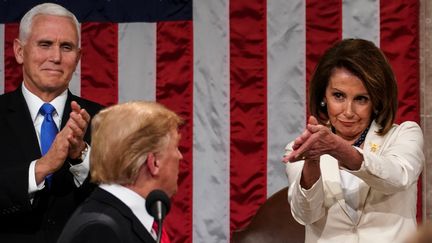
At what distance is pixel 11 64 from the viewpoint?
4.80 metres

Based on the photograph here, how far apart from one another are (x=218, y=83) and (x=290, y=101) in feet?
1.14

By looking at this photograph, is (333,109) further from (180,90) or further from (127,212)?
(180,90)

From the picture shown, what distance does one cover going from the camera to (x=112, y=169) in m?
2.42

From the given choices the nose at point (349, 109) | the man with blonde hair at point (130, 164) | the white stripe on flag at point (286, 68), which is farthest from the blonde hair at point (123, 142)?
the white stripe on flag at point (286, 68)

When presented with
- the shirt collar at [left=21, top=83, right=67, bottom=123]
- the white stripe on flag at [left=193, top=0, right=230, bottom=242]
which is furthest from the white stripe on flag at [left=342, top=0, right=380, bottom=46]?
the shirt collar at [left=21, top=83, right=67, bottom=123]

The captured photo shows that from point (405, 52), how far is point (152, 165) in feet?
7.60

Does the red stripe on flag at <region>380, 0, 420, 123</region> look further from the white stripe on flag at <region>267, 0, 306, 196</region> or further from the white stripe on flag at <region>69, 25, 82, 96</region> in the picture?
the white stripe on flag at <region>69, 25, 82, 96</region>

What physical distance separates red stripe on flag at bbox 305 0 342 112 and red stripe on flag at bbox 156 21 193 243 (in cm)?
55

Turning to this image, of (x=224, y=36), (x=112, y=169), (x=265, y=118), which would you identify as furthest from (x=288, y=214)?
(x=112, y=169)

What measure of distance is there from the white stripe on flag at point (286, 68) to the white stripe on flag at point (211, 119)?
210 millimetres

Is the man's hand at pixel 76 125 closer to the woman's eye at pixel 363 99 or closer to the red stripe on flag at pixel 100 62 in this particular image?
the woman's eye at pixel 363 99

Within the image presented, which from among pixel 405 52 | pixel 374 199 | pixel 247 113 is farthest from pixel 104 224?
pixel 405 52

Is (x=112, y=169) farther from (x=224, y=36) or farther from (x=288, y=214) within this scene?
(x=224, y=36)

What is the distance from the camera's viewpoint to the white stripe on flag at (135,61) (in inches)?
186
